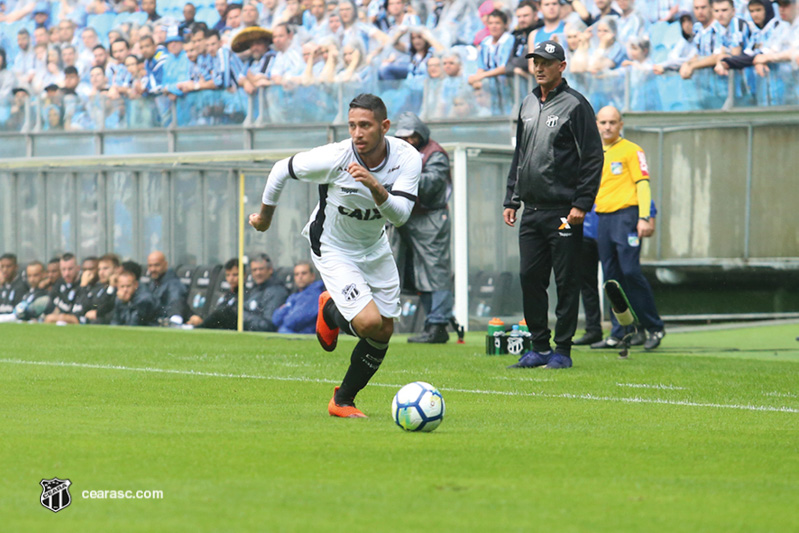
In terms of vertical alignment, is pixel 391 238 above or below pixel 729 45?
below

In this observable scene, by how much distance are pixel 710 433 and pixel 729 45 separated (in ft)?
35.5

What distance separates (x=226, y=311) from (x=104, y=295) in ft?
7.62

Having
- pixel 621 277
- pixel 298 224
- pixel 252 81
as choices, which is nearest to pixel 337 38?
pixel 252 81

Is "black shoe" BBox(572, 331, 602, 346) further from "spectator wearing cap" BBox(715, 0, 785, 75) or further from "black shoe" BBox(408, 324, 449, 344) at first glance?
"spectator wearing cap" BBox(715, 0, 785, 75)

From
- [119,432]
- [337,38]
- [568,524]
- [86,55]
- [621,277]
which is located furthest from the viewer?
[86,55]

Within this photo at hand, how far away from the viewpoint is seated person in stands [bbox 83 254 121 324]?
55.9ft

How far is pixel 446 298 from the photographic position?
12898 millimetres

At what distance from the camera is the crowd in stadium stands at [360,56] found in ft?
52.7

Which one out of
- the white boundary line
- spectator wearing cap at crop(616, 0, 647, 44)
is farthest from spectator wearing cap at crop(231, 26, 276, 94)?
the white boundary line

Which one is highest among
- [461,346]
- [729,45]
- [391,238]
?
[729,45]

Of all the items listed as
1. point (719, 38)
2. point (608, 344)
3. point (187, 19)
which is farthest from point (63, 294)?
point (719, 38)

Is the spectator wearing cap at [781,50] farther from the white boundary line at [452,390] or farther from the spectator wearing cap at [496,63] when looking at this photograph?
the white boundary line at [452,390]

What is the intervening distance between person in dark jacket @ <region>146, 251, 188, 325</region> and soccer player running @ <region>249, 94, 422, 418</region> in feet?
31.0

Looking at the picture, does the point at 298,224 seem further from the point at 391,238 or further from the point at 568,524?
the point at 568,524
